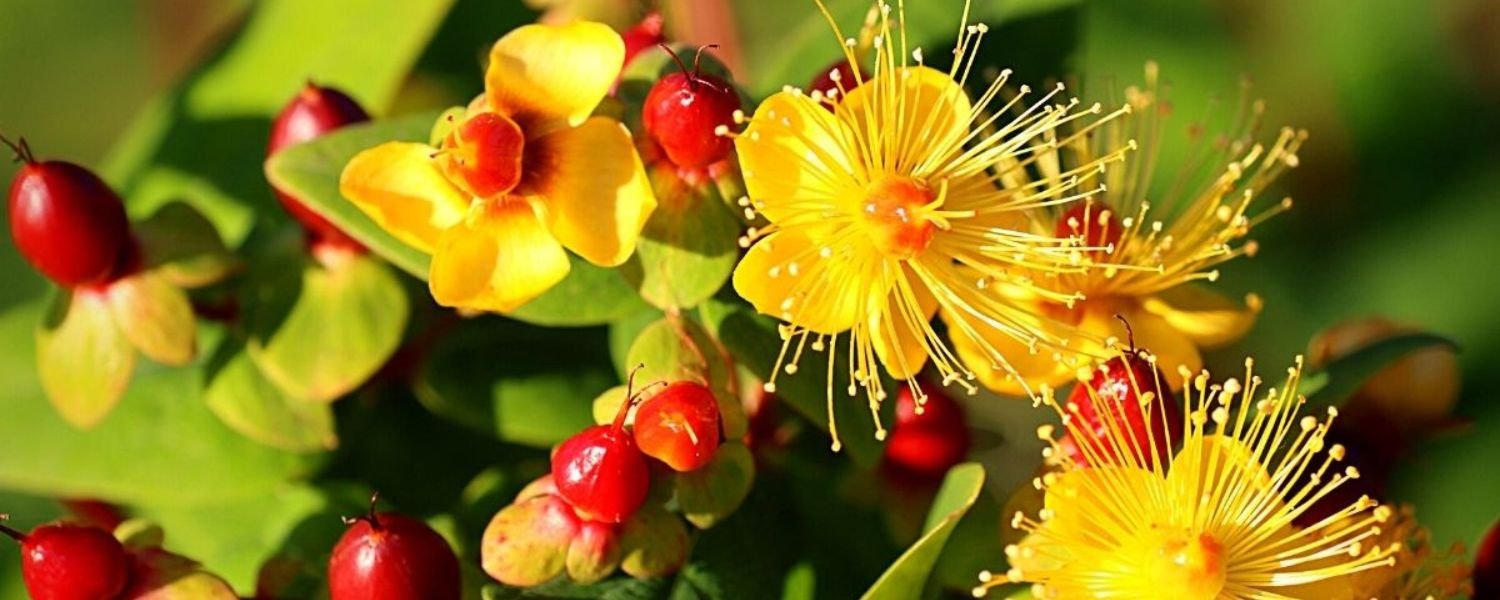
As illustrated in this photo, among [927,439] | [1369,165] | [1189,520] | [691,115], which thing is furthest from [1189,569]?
[1369,165]

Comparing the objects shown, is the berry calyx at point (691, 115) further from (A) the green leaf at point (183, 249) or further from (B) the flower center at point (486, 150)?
(A) the green leaf at point (183, 249)

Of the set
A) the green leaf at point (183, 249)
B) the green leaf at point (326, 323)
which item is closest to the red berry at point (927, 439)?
the green leaf at point (326, 323)

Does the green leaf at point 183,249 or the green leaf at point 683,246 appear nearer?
the green leaf at point 683,246

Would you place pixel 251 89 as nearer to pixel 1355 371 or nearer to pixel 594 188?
pixel 594 188

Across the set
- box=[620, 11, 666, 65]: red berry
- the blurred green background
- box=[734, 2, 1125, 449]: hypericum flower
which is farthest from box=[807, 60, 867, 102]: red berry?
the blurred green background

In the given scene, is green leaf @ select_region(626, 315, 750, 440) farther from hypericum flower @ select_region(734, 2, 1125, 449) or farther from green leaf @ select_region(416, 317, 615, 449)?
green leaf @ select_region(416, 317, 615, 449)

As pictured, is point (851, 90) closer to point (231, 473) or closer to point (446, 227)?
point (446, 227)

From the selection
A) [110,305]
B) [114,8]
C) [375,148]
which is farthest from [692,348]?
[114,8]
